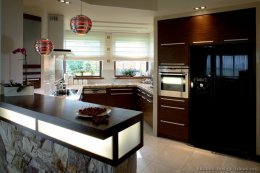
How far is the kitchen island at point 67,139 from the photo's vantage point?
146cm

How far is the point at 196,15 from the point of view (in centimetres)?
351

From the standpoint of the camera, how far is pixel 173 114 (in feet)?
12.6

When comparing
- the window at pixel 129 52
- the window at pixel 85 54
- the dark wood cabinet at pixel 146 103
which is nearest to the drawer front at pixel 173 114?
the dark wood cabinet at pixel 146 103

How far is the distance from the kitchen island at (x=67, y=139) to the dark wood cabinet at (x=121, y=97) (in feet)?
10.6

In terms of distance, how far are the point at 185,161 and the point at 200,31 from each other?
2.20 metres

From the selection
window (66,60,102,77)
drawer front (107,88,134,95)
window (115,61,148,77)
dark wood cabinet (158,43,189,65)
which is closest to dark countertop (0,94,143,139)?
dark wood cabinet (158,43,189,65)

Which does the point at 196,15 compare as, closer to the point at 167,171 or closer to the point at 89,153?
the point at 167,171

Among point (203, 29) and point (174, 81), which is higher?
point (203, 29)

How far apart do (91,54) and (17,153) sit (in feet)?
12.8

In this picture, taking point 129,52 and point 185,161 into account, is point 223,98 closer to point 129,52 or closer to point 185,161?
point 185,161

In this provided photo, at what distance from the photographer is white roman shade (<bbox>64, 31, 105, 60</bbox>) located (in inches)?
220

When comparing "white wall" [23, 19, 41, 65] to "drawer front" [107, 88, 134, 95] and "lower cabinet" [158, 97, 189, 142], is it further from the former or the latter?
"lower cabinet" [158, 97, 189, 142]

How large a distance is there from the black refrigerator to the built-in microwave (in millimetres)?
116

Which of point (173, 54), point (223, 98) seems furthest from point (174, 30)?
point (223, 98)
